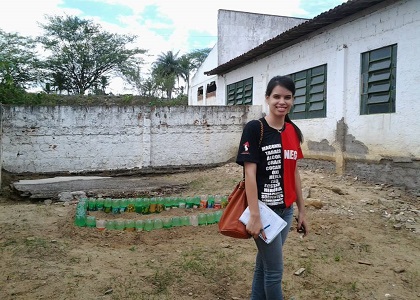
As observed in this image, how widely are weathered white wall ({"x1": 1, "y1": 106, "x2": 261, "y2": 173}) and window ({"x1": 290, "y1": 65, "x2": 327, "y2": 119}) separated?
2005 mm

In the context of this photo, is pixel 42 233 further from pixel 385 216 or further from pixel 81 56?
pixel 81 56

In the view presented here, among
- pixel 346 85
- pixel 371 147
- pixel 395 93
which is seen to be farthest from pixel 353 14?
pixel 371 147

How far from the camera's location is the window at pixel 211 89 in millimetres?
17028

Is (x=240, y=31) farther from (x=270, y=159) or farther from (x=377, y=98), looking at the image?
(x=270, y=159)

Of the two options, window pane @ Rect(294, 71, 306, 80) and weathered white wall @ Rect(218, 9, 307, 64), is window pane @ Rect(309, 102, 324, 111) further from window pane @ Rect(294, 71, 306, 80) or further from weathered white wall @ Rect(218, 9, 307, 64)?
weathered white wall @ Rect(218, 9, 307, 64)

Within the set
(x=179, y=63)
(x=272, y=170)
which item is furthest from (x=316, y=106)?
(x=179, y=63)

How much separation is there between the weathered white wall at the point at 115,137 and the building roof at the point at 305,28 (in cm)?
201

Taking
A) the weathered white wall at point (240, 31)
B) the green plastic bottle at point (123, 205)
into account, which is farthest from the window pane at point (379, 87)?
the weathered white wall at point (240, 31)

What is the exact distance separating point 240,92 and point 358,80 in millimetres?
6165

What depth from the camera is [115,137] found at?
9.36 metres

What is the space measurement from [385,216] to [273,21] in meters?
13.4

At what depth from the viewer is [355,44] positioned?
742 cm

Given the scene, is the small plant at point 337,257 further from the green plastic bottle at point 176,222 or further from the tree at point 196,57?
the tree at point 196,57

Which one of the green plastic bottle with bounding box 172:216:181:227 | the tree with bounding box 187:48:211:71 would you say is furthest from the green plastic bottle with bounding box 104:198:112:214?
the tree with bounding box 187:48:211:71
